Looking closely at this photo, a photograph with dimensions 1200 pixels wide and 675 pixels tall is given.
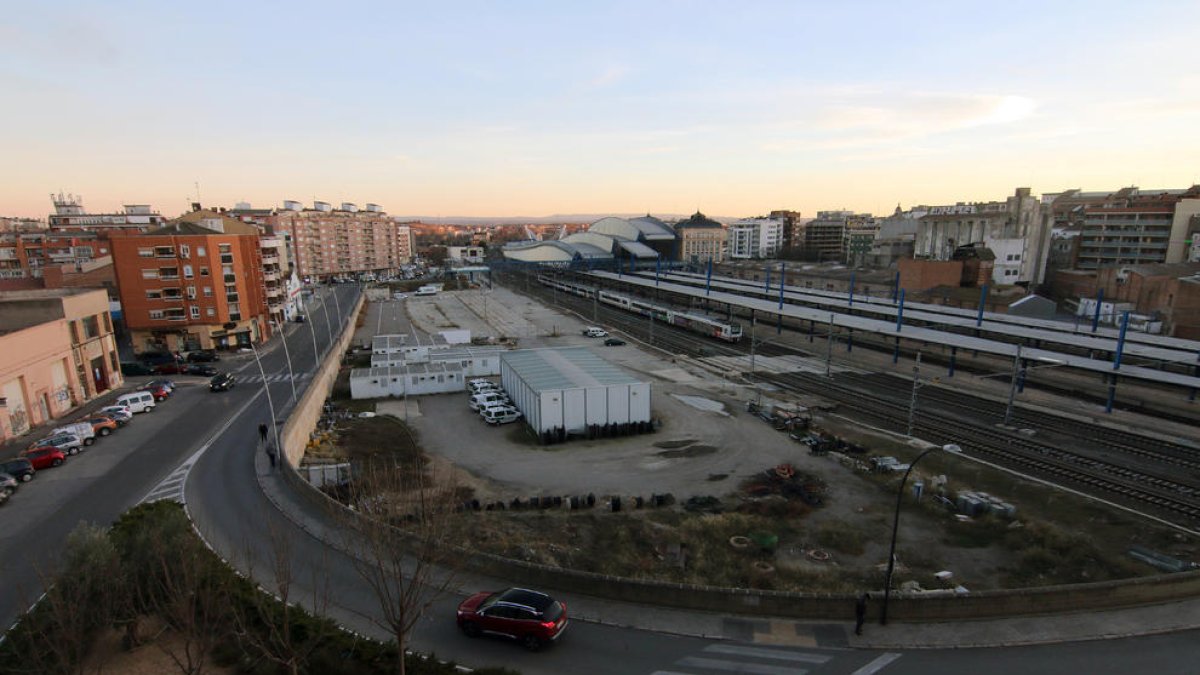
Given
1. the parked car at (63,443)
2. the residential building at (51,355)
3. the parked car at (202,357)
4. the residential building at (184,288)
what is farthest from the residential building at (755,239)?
the parked car at (63,443)

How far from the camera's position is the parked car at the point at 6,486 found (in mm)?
20745

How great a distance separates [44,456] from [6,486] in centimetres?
305

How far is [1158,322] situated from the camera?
52094 mm

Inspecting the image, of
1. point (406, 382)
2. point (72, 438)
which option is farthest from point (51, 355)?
point (406, 382)

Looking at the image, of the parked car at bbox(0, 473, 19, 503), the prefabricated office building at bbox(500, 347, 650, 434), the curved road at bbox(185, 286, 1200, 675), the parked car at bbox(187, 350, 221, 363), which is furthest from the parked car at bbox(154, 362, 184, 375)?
the curved road at bbox(185, 286, 1200, 675)

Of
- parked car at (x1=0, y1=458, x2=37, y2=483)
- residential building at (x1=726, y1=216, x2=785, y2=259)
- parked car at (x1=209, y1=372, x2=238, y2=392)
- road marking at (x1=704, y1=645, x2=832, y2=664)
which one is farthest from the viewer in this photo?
residential building at (x1=726, y1=216, x2=785, y2=259)

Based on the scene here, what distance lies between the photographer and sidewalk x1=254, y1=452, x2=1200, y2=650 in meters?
13.6

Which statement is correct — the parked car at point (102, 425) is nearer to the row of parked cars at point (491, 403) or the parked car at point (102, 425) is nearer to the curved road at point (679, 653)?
the row of parked cars at point (491, 403)

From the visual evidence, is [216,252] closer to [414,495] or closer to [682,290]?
[414,495]

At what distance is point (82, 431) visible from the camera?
2614 centimetres

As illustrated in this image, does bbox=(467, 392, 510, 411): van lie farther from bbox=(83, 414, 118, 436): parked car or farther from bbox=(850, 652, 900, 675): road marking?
bbox=(850, 652, 900, 675): road marking

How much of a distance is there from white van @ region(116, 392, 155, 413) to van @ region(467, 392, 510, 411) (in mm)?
16797

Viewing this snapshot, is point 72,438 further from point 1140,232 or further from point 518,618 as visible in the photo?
point 1140,232

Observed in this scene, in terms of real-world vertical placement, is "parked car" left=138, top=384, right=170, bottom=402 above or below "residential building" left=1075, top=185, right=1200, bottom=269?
below
